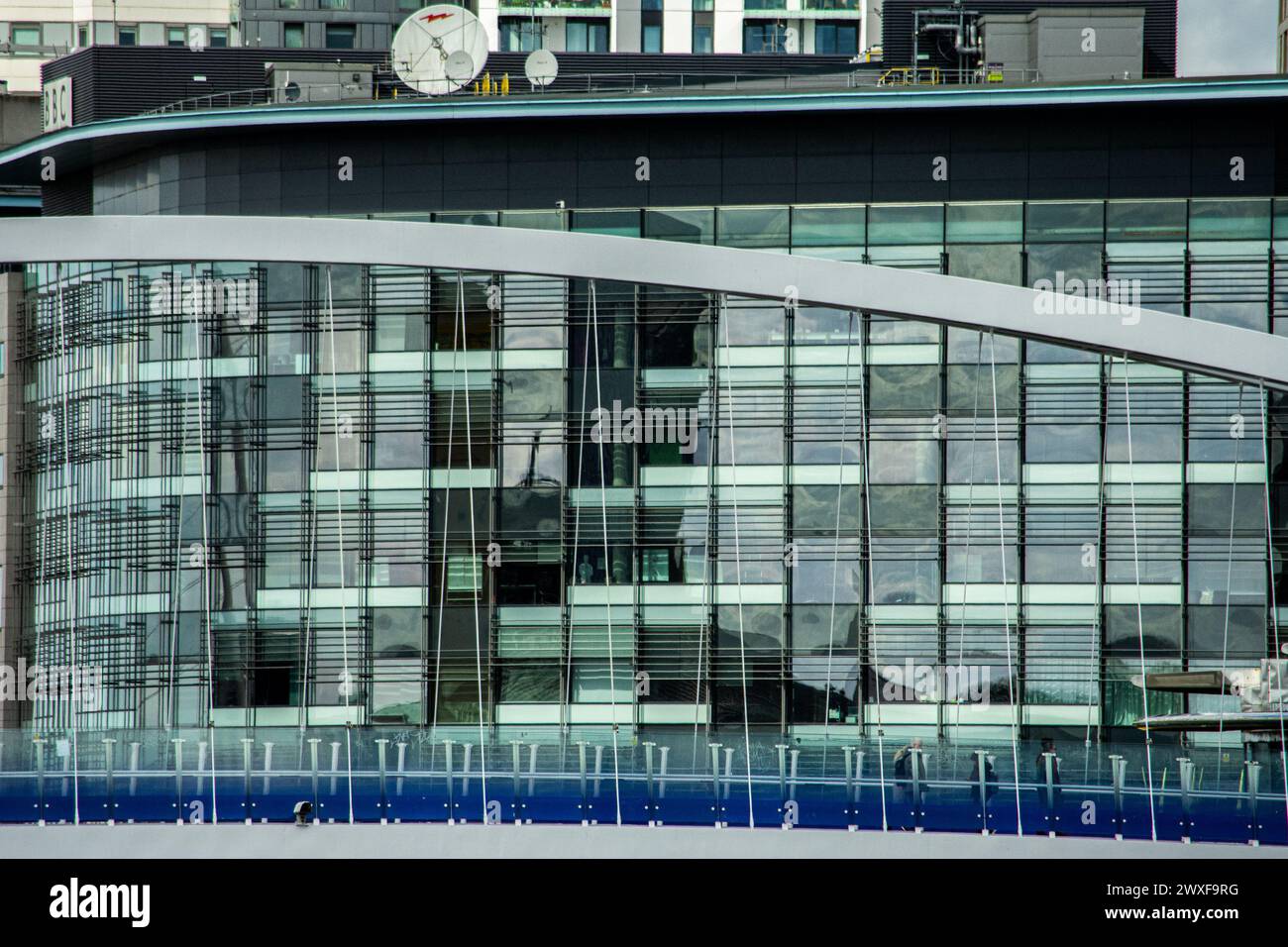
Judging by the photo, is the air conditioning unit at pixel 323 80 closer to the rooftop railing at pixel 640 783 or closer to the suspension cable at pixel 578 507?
the suspension cable at pixel 578 507

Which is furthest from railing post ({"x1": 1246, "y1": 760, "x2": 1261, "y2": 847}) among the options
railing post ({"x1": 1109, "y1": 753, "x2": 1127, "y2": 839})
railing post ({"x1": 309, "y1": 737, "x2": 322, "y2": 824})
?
railing post ({"x1": 309, "y1": 737, "x2": 322, "y2": 824})

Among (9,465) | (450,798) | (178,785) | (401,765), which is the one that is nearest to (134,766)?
(178,785)

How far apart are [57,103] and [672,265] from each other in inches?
1397

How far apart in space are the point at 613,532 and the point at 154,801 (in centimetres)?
1718

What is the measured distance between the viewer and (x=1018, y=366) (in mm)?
37406

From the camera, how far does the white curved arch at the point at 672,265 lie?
19188 mm

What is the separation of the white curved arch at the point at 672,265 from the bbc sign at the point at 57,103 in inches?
1271

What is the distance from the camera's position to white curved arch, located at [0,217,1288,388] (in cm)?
1919

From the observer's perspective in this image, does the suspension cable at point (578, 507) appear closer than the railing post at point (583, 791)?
No

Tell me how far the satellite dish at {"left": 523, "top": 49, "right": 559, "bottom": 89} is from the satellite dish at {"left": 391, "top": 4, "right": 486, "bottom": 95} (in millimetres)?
2702

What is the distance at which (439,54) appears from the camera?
41.6m

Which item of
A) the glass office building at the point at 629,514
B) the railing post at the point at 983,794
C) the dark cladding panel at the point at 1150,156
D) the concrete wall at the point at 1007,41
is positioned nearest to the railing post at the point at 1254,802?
the railing post at the point at 983,794

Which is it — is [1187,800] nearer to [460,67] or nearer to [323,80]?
[460,67]

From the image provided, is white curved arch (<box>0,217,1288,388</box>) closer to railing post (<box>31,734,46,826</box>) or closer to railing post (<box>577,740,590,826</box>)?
railing post (<box>577,740,590,826</box>)
